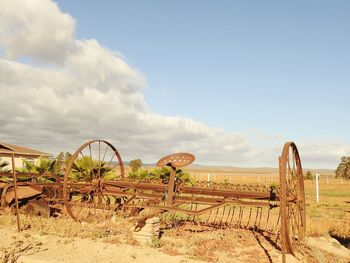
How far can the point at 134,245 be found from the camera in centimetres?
859

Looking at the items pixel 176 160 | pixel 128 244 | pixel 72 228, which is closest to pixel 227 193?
pixel 176 160

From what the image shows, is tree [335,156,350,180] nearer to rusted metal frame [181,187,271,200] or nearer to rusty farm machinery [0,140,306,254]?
rusty farm machinery [0,140,306,254]

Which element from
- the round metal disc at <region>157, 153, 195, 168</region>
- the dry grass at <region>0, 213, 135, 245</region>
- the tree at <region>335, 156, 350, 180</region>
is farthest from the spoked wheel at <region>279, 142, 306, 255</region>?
the tree at <region>335, 156, 350, 180</region>

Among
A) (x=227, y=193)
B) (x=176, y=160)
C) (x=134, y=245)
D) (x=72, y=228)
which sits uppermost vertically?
(x=176, y=160)

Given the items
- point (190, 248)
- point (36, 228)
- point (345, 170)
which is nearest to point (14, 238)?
point (36, 228)

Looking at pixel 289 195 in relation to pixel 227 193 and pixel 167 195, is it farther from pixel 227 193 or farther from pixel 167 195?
pixel 167 195

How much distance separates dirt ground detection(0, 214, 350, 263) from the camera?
7.63 m

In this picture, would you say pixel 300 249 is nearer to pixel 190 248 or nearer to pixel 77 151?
pixel 190 248

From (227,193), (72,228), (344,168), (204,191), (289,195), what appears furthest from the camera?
(344,168)

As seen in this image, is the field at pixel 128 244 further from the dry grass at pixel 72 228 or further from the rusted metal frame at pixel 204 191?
the rusted metal frame at pixel 204 191

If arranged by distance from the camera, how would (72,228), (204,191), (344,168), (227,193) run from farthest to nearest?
(344,168) < (72,228) < (204,191) < (227,193)

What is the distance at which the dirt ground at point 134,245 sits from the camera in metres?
7.63

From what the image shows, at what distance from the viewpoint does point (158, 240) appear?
873cm

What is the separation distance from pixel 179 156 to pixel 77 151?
3.51 meters
